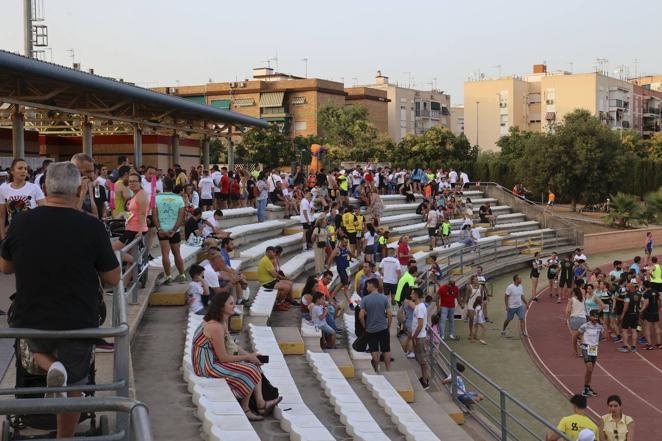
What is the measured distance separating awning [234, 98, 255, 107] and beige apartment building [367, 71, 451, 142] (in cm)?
2007

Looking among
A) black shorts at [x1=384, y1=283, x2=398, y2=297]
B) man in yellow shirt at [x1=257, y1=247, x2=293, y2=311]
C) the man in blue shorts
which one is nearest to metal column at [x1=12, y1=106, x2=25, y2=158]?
man in yellow shirt at [x1=257, y1=247, x2=293, y2=311]

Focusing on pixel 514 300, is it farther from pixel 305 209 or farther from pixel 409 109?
pixel 409 109

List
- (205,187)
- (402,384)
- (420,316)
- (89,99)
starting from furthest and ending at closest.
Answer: (89,99), (205,187), (420,316), (402,384)

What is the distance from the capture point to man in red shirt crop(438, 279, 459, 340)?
19484 mm

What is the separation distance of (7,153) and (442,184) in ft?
59.6

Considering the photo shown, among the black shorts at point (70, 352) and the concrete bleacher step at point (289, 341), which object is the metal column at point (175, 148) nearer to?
the concrete bleacher step at point (289, 341)

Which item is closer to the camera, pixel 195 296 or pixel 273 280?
pixel 195 296

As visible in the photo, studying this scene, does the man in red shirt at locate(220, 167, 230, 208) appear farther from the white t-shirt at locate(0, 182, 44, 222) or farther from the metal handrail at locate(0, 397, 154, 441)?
the metal handrail at locate(0, 397, 154, 441)

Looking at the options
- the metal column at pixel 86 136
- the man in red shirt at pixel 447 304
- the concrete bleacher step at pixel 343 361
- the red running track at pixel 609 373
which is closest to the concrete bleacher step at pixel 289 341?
the concrete bleacher step at pixel 343 361

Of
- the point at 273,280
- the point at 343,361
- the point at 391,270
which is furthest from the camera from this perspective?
the point at 391,270

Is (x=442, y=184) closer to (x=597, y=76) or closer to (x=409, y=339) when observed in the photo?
(x=409, y=339)

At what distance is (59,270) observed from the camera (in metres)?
4.26

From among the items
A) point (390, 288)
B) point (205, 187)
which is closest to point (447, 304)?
point (390, 288)

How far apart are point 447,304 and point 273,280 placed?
6116mm
